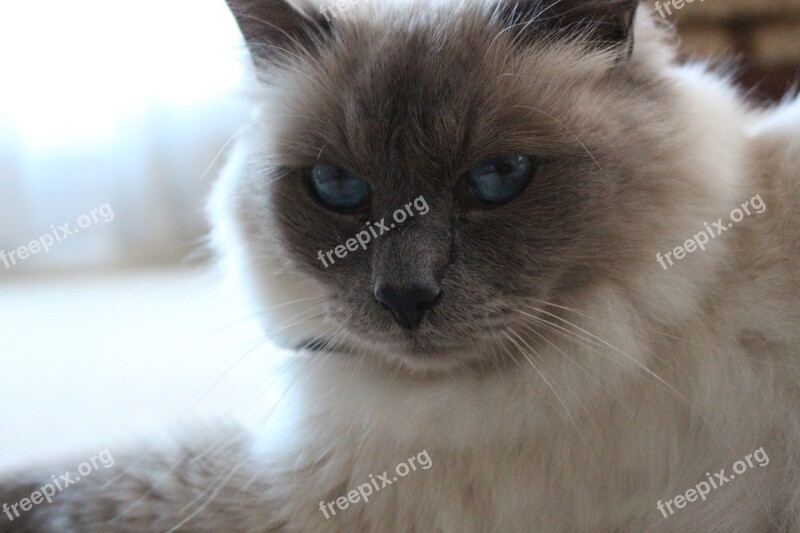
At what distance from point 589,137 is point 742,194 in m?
0.24

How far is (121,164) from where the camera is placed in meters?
2.78

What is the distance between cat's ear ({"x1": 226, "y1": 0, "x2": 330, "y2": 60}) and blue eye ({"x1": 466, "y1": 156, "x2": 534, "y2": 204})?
0.36 meters

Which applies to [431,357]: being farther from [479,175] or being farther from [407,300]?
[479,175]

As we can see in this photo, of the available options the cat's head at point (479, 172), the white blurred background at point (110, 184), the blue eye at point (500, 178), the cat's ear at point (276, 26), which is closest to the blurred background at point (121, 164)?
the white blurred background at point (110, 184)

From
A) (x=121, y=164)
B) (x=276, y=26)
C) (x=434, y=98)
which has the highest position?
(x=121, y=164)

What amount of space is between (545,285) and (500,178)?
6.1 inches

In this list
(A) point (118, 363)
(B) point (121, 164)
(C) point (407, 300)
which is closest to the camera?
(C) point (407, 300)

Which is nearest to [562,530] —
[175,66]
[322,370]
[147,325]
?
[322,370]

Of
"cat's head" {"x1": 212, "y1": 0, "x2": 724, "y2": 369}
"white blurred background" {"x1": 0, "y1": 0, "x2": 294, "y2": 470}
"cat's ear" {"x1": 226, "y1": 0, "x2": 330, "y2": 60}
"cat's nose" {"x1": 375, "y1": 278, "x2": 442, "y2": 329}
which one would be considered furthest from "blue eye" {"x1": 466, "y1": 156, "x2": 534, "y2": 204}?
"white blurred background" {"x1": 0, "y1": 0, "x2": 294, "y2": 470}

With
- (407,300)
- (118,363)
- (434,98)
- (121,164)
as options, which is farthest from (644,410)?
(121,164)

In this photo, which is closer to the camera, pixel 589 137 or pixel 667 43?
pixel 589 137

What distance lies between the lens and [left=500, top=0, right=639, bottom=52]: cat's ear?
1.05m

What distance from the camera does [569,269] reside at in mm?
1012

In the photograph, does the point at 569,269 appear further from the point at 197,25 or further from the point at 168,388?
the point at 197,25
